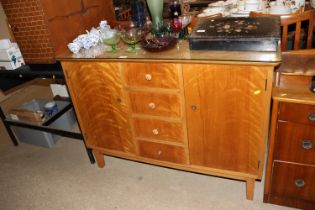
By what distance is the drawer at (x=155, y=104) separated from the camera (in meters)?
1.39

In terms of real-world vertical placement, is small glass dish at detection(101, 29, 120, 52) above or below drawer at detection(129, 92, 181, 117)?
above

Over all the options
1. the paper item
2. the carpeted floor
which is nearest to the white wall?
the paper item

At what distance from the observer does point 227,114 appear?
131 centimetres

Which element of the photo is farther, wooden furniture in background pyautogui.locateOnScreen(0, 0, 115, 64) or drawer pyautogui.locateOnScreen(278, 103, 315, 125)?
wooden furniture in background pyautogui.locateOnScreen(0, 0, 115, 64)

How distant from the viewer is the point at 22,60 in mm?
1865

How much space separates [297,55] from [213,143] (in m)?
0.64

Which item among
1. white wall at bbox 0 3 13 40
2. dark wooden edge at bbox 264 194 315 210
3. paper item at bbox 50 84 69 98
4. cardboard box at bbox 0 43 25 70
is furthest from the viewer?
white wall at bbox 0 3 13 40

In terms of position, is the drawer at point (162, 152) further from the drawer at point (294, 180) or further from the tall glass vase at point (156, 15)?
the tall glass vase at point (156, 15)

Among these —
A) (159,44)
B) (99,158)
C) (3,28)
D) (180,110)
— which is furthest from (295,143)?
(3,28)

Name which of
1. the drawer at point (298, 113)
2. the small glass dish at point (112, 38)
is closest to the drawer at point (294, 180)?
the drawer at point (298, 113)

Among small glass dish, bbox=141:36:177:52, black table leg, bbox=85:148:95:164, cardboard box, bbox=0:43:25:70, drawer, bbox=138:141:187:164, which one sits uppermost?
small glass dish, bbox=141:36:177:52

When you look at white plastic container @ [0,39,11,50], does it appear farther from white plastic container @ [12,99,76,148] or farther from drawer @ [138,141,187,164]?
drawer @ [138,141,187,164]

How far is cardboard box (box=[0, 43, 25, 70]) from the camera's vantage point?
1785mm

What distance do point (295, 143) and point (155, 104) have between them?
0.72 meters
